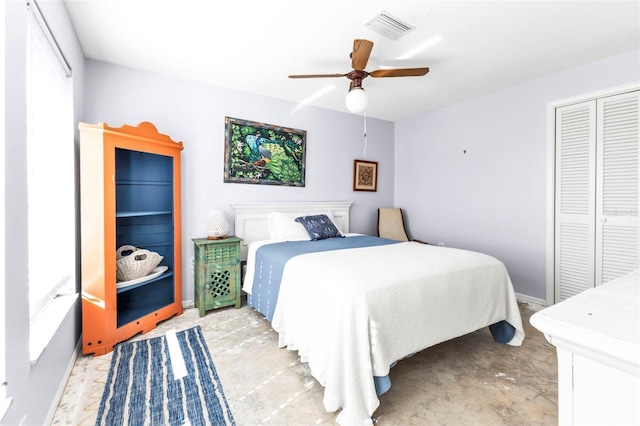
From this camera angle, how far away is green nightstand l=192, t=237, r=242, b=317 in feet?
9.34

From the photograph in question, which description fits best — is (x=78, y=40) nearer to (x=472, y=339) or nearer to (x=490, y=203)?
(x=472, y=339)

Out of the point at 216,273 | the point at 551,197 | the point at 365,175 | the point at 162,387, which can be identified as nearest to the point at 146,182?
the point at 216,273

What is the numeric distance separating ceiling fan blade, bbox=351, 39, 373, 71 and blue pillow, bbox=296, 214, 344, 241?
65.6 inches

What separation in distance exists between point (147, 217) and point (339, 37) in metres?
2.39

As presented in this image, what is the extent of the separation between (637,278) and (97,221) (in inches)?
117

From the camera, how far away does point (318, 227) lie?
3279 millimetres

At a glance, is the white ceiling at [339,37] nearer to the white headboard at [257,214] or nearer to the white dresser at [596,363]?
the white headboard at [257,214]

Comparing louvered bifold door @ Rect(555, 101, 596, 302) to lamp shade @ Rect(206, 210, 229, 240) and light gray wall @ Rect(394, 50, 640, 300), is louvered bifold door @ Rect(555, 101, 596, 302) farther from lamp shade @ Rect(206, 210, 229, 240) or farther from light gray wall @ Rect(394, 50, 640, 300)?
lamp shade @ Rect(206, 210, 229, 240)

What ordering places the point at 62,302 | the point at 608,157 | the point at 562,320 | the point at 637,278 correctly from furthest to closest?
the point at 608,157
the point at 62,302
the point at 637,278
the point at 562,320

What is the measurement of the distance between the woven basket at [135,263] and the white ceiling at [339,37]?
179 cm

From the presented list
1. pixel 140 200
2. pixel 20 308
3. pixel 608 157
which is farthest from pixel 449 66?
pixel 20 308

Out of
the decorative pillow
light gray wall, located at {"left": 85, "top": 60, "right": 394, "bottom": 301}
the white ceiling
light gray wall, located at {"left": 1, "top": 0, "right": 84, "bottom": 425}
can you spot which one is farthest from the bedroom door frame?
light gray wall, located at {"left": 1, "top": 0, "right": 84, "bottom": 425}

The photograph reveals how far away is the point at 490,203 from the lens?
140 inches

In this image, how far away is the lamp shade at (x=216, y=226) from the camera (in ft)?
9.90
